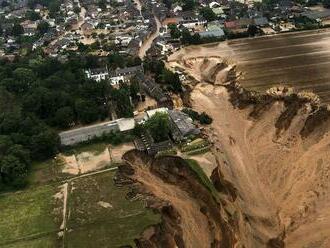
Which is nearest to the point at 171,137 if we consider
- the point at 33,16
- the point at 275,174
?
the point at 275,174

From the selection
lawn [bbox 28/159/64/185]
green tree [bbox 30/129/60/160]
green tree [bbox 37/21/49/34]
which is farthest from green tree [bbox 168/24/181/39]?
lawn [bbox 28/159/64/185]

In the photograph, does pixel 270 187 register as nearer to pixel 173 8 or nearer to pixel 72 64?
pixel 72 64

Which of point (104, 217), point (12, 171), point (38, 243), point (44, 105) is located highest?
point (104, 217)

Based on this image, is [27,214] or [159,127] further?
[159,127]

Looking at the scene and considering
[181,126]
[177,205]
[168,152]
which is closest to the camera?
[177,205]

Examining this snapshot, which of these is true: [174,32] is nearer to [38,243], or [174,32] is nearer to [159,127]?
[159,127]

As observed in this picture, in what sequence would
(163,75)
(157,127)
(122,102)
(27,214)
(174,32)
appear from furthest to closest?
(174,32)
(163,75)
(122,102)
(157,127)
(27,214)

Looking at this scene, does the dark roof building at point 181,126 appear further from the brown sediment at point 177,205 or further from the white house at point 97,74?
the white house at point 97,74

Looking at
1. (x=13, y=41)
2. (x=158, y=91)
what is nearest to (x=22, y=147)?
(x=158, y=91)

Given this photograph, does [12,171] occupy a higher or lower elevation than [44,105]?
higher
